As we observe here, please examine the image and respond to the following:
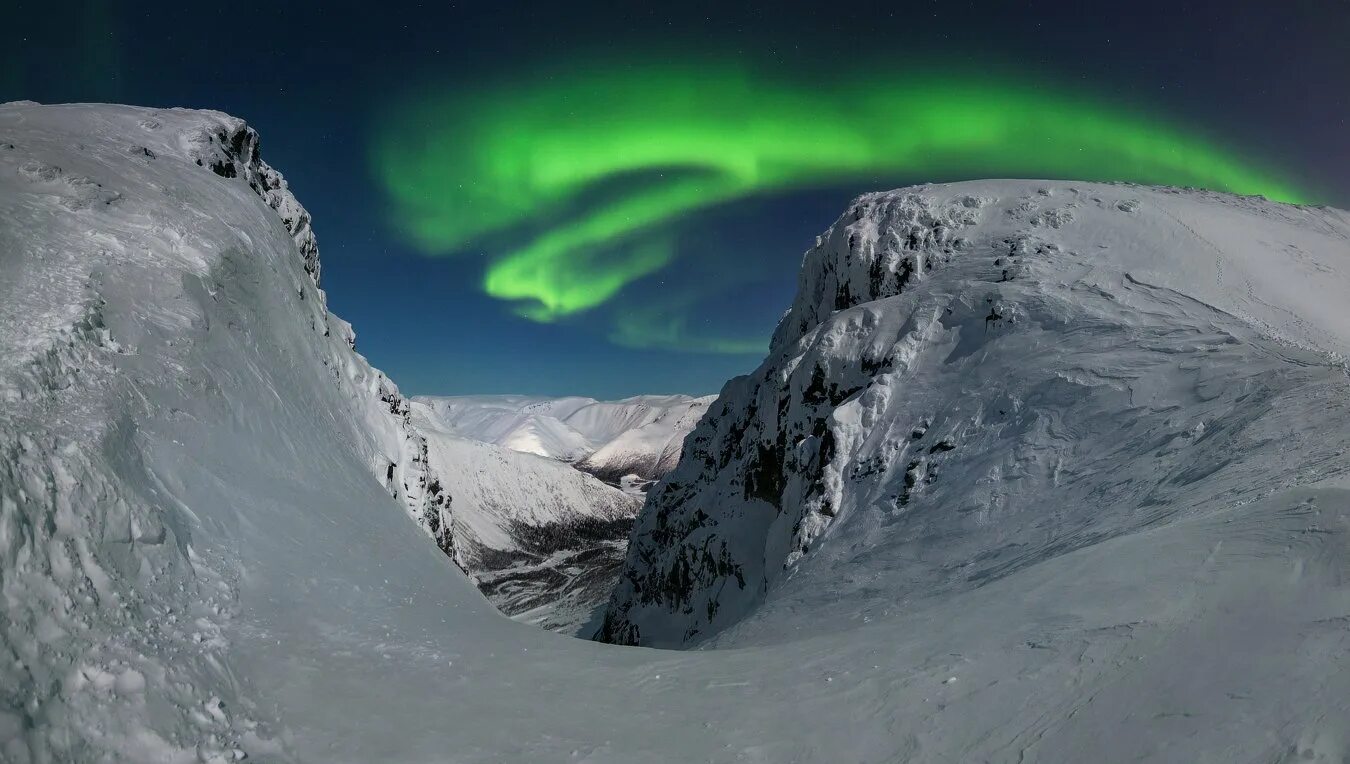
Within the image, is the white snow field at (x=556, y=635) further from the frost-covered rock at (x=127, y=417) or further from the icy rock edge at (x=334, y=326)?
the icy rock edge at (x=334, y=326)

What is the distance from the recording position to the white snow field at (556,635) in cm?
516

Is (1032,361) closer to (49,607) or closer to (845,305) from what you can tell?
(845,305)

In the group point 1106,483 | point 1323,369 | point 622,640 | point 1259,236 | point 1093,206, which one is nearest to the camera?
point 1323,369

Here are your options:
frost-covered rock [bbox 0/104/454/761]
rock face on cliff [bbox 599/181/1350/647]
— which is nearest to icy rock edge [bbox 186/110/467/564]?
frost-covered rock [bbox 0/104/454/761]

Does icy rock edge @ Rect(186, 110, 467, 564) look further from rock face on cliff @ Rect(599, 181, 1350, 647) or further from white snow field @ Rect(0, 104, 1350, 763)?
rock face on cliff @ Rect(599, 181, 1350, 647)

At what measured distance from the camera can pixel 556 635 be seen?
10.5 m

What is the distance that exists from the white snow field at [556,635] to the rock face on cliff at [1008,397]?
0.18m

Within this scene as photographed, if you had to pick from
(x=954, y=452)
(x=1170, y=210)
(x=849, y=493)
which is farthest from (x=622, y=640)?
(x=1170, y=210)

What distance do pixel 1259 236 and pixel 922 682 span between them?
34.2 metres

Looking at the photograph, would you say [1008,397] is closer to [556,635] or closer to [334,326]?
[556,635]

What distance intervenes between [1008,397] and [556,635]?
58.3 ft

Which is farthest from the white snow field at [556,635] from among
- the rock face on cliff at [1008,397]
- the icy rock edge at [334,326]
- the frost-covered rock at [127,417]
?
the icy rock edge at [334,326]

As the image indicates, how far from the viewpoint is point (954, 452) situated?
2142cm

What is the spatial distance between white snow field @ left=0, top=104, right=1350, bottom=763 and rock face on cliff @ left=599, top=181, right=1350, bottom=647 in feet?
0.60
